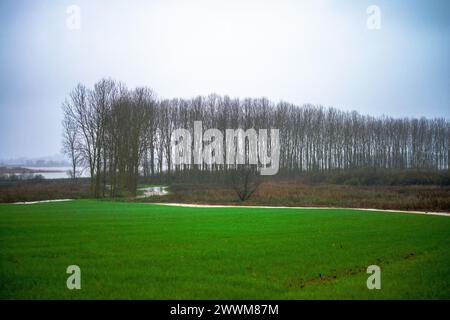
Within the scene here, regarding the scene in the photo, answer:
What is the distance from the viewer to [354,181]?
54.6 m

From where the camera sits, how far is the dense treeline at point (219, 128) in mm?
48031

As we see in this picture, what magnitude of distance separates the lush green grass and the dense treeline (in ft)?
100

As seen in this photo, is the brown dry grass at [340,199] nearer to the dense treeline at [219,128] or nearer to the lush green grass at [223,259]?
the lush green grass at [223,259]

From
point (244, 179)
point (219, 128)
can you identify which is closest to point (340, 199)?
point (244, 179)

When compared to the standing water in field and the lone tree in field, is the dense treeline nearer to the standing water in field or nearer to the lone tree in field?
the standing water in field

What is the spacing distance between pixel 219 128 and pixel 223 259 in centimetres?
5631

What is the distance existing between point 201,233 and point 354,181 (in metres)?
43.3

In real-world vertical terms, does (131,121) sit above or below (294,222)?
above

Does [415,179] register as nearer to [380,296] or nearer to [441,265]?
[441,265]

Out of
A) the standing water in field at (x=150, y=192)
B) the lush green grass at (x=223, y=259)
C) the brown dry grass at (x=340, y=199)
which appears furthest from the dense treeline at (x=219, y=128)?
the lush green grass at (x=223, y=259)

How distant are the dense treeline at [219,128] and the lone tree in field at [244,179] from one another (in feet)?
46.4

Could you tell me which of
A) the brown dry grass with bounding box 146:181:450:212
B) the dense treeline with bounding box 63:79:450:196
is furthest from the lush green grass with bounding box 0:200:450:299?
the dense treeline with bounding box 63:79:450:196

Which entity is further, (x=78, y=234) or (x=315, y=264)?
(x=78, y=234)
